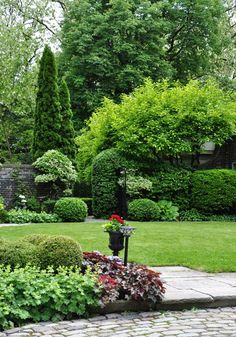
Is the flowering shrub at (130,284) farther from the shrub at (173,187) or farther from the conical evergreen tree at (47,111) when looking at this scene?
the conical evergreen tree at (47,111)

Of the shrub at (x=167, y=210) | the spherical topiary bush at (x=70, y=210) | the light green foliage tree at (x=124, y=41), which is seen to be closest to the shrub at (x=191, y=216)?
the shrub at (x=167, y=210)

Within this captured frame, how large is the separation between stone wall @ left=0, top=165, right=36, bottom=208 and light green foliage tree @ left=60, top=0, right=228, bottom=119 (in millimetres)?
6325

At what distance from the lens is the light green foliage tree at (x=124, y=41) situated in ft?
76.5

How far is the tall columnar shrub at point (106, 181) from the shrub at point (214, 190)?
9.17 feet

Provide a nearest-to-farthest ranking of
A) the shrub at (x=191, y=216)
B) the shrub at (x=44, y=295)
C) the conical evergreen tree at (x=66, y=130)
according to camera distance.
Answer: the shrub at (x=44, y=295)
the shrub at (x=191, y=216)
the conical evergreen tree at (x=66, y=130)

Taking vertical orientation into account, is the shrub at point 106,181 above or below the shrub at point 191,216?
above

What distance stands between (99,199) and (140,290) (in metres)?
11.7

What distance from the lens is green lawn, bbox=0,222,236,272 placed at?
8.52m

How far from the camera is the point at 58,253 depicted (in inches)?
225

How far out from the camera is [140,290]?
5438mm

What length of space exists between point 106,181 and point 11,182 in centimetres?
382

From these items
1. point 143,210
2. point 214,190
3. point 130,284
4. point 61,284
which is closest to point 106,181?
point 143,210

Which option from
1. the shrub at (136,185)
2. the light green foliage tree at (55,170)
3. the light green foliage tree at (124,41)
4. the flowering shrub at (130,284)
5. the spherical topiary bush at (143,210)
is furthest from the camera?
the light green foliage tree at (124,41)

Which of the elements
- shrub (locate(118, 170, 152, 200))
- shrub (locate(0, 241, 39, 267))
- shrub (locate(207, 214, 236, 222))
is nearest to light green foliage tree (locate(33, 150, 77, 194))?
shrub (locate(118, 170, 152, 200))
